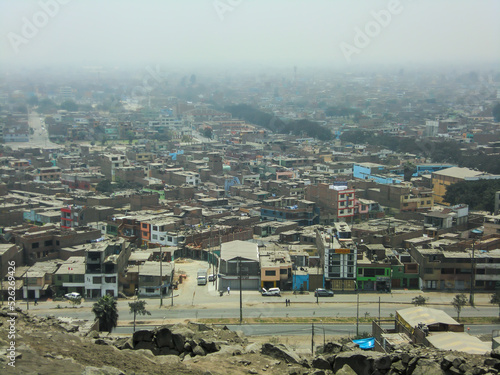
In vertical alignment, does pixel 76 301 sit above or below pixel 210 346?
below

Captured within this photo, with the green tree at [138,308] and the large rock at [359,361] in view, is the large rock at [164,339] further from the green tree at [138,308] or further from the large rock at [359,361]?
the green tree at [138,308]

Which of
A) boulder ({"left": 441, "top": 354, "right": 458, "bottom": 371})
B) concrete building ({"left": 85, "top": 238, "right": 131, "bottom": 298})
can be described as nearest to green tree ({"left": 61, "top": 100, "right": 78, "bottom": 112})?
concrete building ({"left": 85, "top": 238, "right": 131, "bottom": 298})

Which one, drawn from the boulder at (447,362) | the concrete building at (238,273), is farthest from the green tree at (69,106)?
the boulder at (447,362)

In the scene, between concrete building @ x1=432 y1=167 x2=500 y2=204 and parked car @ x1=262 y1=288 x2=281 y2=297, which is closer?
parked car @ x1=262 y1=288 x2=281 y2=297

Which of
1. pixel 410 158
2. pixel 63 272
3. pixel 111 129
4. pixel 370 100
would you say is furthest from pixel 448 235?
pixel 370 100

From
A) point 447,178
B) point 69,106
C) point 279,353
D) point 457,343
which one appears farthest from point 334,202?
point 69,106

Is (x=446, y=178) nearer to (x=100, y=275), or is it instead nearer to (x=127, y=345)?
(x=100, y=275)

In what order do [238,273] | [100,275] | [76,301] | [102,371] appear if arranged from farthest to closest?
[238,273]
[100,275]
[76,301]
[102,371]

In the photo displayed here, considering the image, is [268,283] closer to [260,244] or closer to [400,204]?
[260,244]

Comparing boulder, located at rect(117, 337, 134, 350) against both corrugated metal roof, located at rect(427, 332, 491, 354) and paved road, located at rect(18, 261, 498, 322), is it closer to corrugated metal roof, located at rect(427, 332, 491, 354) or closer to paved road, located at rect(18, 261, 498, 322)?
corrugated metal roof, located at rect(427, 332, 491, 354)
